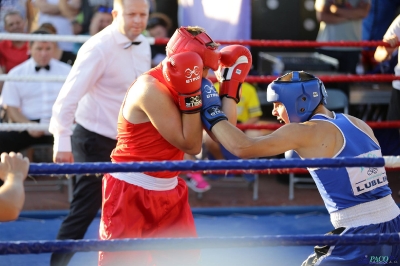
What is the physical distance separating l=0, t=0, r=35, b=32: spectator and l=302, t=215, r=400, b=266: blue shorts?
4.15 metres

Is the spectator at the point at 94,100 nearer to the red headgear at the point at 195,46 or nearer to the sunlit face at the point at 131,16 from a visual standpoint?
Answer: the sunlit face at the point at 131,16

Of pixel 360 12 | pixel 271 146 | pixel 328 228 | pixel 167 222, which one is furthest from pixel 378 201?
pixel 360 12

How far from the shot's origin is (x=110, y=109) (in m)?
3.67

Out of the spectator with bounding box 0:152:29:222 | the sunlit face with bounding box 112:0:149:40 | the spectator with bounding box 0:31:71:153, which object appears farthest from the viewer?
the spectator with bounding box 0:31:71:153

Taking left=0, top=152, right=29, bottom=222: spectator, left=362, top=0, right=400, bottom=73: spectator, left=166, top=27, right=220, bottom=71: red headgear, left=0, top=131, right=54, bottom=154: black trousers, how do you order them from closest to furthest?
left=0, top=152, right=29, bottom=222: spectator
left=166, top=27, right=220, bottom=71: red headgear
left=0, top=131, right=54, bottom=154: black trousers
left=362, top=0, right=400, bottom=73: spectator

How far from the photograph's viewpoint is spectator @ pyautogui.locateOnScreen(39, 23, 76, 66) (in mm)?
5500

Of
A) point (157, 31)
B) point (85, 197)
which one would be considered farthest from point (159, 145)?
point (157, 31)

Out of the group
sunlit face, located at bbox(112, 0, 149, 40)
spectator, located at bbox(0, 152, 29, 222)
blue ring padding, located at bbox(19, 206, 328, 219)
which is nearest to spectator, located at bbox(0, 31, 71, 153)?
blue ring padding, located at bbox(19, 206, 328, 219)

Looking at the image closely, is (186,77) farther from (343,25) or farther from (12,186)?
(343,25)

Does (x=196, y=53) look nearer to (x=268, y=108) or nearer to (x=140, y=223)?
(x=140, y=223)

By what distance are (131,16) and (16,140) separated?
1950 millimetres

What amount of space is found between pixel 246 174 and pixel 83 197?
2020 mm

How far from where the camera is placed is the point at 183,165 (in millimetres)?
2057

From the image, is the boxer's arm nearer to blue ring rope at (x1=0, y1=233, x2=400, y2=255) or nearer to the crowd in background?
blue ring rope at (x1=0, y1=233, x2=400, y2=255)
